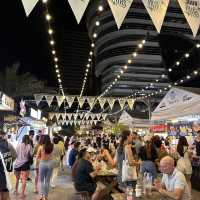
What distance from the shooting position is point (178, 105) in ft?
44.1

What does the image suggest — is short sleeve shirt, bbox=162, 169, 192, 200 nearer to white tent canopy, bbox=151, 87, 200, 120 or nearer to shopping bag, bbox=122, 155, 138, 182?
shopping bag, bbox=122, 155, 138, 182

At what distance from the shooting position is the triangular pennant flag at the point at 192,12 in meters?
7.42

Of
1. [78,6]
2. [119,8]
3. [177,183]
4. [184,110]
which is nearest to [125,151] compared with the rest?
[119,8]

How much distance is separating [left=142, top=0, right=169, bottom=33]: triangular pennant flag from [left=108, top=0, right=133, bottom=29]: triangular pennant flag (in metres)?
0.43

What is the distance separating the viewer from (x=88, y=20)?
105 m

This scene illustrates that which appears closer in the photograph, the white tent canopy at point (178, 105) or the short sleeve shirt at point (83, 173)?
the short sleeve shirt at point (83, 173)

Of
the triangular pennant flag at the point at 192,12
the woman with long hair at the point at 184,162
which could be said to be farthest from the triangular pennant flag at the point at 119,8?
the woman with long hair at the point at 184,162

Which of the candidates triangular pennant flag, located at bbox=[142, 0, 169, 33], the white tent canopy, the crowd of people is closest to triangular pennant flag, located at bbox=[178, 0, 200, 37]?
triangular pennant flag, located at bbox=[142, 0, 169, 33]

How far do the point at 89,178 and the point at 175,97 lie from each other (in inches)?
248

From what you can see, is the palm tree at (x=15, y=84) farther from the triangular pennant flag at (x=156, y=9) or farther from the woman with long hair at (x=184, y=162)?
the triangular pennant flag at (x=156, y=9)

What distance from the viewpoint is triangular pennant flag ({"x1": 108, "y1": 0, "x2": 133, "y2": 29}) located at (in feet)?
22.4

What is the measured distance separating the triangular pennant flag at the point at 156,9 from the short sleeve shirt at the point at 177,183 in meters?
3.22

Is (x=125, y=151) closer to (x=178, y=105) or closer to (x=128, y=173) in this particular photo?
(x=128, y=173)

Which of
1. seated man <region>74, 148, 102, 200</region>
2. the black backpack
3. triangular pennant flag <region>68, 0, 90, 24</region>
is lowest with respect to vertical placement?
seated man <region>74, 148, 102, 200</region>
